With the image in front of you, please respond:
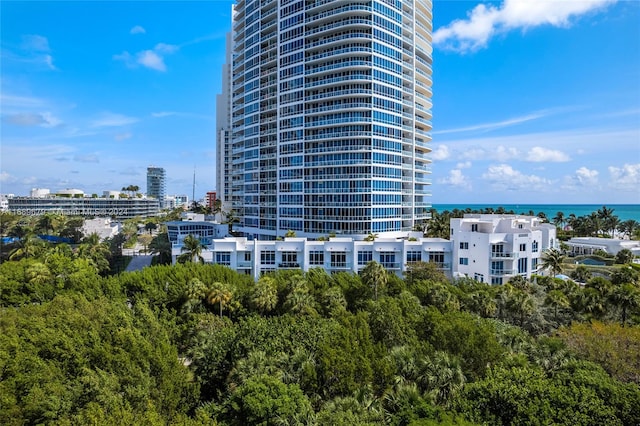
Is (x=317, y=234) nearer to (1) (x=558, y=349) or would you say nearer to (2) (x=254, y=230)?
(2) (x=254, y=230)

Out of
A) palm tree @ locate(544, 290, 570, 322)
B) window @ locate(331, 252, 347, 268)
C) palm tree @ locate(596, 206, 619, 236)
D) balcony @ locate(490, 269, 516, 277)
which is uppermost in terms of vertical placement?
palm tree @ locate(596, 206, 619, 236)

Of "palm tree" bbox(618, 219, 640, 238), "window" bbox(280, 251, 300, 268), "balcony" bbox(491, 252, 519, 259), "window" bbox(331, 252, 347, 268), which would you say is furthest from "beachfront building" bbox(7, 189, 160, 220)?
"palm tree" bbox(618, 219, 640, 238)

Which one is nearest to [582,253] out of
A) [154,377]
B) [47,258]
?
[154,377]

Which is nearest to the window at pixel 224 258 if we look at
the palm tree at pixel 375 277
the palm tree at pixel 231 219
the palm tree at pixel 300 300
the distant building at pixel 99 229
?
the palm tree at pixel 300 300

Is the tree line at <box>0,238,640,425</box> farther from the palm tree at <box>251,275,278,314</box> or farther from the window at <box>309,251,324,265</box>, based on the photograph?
the window at <box>309,251,324,265</box>

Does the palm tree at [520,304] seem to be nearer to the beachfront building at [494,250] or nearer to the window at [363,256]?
the beachfront building at [494,250]

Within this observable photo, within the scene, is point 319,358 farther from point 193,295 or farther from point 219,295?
point 193,295
